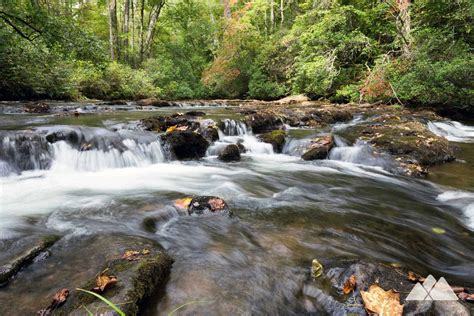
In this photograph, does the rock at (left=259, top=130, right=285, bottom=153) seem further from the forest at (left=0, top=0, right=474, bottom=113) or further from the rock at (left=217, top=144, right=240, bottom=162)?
the forest at (left=0, top=0, right=474, bottom=113)

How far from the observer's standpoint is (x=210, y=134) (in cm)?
825

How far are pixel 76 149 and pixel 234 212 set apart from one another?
162 inches

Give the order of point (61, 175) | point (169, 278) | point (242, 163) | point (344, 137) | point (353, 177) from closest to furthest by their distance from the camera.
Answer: point (169, 278), point (61, 175), point (353, 177), point (242, 163), point (344, 137)

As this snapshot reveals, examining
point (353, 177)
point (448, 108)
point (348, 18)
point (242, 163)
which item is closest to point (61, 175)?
point (242, 163)

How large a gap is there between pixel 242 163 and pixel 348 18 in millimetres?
13809

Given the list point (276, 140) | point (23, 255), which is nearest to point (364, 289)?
point (23, 255)

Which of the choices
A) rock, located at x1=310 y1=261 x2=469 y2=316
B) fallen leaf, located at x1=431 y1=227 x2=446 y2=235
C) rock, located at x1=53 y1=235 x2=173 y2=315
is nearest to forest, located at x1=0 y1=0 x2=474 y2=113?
rock, located at x1=53 y1=235 x2=173 y2=315

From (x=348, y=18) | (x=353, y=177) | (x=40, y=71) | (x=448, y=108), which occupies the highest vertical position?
(x=348, y=18)

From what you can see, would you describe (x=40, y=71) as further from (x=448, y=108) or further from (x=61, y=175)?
(x=448, y=108)

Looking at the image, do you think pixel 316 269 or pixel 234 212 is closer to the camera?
pixel 316 269

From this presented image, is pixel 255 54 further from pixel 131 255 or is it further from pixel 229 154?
pixel 131 255

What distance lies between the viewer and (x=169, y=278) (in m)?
2.39

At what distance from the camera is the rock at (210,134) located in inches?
322

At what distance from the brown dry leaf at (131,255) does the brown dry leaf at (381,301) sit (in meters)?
1.73
